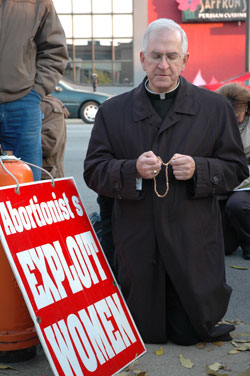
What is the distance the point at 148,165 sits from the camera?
10.7 ft

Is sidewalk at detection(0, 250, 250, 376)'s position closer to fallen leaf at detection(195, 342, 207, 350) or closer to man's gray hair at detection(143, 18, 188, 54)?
fallen leaf at detection(195, 342, 207, 350)

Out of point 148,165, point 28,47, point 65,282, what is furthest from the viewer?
point 28,47

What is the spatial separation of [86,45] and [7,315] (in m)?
32.9

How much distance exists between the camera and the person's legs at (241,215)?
5363mm

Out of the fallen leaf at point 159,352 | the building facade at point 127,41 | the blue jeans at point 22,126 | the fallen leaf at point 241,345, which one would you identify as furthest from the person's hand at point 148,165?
the building facade at point 127,41

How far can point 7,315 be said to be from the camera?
3.14 meters

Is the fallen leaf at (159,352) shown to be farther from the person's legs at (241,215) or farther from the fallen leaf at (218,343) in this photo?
the person's legs at (241,215)

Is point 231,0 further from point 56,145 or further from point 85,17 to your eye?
point 56,145

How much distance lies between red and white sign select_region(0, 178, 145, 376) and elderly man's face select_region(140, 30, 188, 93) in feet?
2.40

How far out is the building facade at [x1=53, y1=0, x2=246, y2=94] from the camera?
33938 mm

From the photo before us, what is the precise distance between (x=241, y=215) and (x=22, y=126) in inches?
79.7

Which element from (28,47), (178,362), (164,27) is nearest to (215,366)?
(178,362)

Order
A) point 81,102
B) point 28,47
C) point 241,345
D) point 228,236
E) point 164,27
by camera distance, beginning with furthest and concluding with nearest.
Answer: point 81,102 → point 228,236 → point 28,47 → point 241,345 → point 164,27

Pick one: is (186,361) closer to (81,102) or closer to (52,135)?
(52,135)
